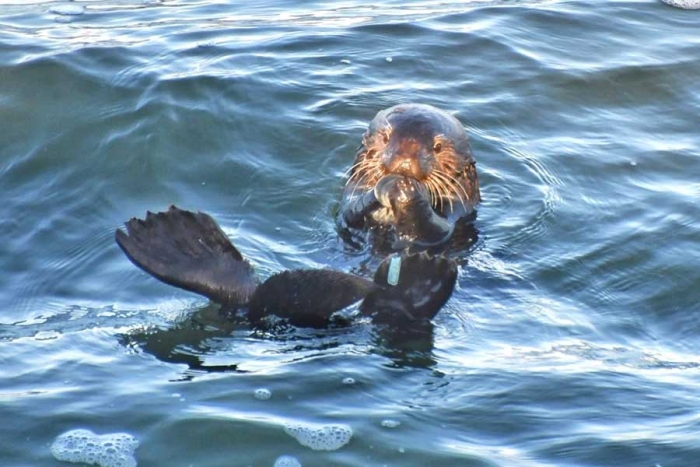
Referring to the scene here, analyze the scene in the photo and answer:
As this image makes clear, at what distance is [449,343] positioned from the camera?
546 cm

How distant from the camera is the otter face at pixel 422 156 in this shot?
6469mm

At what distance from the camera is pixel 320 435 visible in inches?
181

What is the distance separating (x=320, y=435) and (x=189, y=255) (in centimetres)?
Result: 110

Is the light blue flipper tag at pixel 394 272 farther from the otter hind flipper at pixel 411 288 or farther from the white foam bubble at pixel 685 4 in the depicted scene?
the white foam bubble at pixel 685 4

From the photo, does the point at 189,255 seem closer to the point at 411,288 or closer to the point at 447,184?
the point at 411,288

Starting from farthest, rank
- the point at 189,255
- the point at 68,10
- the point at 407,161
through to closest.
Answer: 1. the point at 68,10
2. the point at 407,161
3. the point at 189,255

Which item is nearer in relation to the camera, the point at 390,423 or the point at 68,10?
the point at 390,423

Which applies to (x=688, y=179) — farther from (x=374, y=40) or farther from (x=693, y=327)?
(x=374, y=40)

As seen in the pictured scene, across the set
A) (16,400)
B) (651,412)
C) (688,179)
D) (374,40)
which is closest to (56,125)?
(374,40)

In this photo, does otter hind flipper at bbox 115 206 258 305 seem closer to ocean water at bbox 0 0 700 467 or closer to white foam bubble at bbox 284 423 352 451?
ocean water at bbox 0 0 700 467

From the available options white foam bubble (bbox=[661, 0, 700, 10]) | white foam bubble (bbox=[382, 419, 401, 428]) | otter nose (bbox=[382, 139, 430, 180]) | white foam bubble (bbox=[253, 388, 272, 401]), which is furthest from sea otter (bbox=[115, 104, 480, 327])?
white foam bubble (bbox=[661, 0, 700, 10])

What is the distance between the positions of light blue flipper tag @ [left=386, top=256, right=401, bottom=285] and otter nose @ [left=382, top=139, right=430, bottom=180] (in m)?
1.30

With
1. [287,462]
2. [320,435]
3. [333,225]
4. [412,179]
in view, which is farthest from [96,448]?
[333,225]

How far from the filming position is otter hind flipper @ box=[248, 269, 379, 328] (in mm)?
5164
